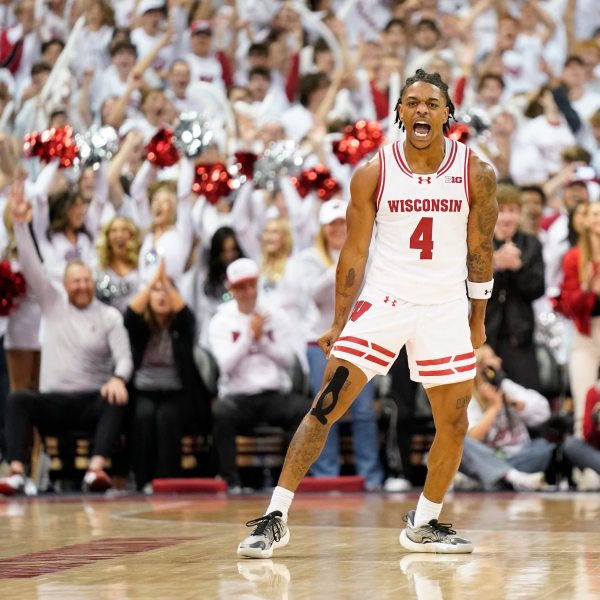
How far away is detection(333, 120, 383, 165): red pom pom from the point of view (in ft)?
43.2

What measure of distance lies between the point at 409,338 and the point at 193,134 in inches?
261

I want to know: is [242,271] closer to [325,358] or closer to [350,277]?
[325,358]

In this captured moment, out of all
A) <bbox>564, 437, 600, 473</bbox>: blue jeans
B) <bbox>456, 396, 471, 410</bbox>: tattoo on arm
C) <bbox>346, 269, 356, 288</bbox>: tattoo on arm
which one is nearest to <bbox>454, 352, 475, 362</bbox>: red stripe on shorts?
<bbox>456, 396, 471, 410</bbox>: tattoo on arm

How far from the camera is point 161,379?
12.7 meters

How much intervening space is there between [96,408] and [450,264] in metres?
6.21

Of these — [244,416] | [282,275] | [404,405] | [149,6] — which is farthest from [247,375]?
[149,6]

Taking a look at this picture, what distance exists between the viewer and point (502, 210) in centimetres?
1230

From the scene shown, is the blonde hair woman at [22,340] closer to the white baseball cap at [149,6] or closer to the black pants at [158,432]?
the black pants at [158,432]

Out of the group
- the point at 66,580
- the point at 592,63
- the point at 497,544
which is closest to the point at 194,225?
the point at 592,63

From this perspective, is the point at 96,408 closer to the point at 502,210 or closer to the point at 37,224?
the point at 37,224

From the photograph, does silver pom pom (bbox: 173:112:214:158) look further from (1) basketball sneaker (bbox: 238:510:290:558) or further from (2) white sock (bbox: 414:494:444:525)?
(1) basketball sneaker (bbox: 238:510:290:558)

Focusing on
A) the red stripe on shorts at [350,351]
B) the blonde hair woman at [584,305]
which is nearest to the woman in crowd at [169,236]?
the blonde hair woman at [584,305]

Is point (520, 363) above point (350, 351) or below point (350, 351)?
below

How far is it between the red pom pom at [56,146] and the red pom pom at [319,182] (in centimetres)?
199
